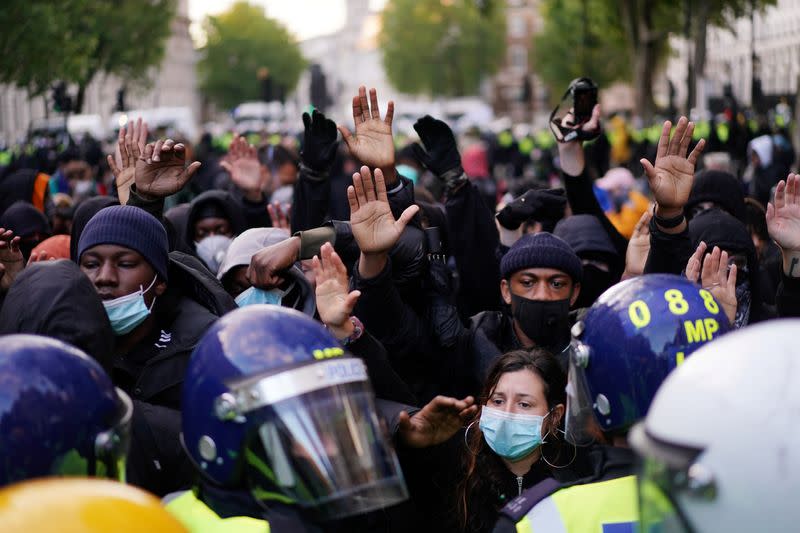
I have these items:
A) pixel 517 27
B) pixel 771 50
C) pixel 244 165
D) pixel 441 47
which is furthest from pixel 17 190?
pixel 517 27

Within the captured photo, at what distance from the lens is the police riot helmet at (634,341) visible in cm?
311

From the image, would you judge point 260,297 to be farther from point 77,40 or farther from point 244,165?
point 77,40

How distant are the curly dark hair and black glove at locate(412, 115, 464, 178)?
82.2 inches

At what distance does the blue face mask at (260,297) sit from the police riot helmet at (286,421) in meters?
2.02

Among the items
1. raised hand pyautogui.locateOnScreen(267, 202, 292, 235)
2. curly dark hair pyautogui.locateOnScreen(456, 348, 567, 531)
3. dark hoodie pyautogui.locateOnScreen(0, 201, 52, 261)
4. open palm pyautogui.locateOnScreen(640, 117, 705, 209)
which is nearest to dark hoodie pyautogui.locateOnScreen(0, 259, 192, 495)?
curly dark hair pyautogui.locateOnScreen(456, 348, 567, 531)

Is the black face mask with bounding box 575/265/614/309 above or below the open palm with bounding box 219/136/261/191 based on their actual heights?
below

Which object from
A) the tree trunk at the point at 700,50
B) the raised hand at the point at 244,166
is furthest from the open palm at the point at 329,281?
the tree trunk at the point at 700,50

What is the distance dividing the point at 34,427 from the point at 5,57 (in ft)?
88.6

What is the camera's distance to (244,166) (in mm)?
8289

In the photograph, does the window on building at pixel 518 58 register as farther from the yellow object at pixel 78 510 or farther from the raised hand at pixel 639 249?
the yellow object at pixel 78 510

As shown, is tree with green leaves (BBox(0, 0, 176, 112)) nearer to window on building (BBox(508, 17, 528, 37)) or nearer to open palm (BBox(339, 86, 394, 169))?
open palm (BBox(339, 86, 394, 169))

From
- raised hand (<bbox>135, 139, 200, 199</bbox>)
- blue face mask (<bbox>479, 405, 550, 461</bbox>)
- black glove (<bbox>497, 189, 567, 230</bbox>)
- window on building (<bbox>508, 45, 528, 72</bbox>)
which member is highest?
raised hand (<bbox>135, 139, 200, 199</bbox>)

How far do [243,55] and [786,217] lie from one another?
114687mm

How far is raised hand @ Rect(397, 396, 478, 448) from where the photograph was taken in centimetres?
365
